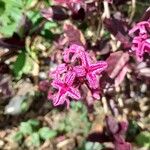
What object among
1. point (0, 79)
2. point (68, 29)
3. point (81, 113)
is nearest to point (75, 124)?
point (81, 113)

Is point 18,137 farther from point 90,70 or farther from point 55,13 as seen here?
point 90,70

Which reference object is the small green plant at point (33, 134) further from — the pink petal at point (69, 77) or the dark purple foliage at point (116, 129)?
the pink petal at point (69, 77)

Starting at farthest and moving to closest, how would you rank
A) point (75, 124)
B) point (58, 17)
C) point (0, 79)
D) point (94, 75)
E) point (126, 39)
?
A: point (75, 124), point (0, 79), point (58, 17), point (126, 39), point (94, 75)

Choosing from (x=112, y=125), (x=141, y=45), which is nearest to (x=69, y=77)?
(x=141, y=45)

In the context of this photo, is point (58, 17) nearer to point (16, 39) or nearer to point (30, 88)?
point (16, 39)

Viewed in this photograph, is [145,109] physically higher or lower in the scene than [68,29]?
lower

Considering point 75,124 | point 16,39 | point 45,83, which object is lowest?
point 75,124

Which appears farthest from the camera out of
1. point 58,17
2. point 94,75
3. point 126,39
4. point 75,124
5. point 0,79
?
point 75,124
